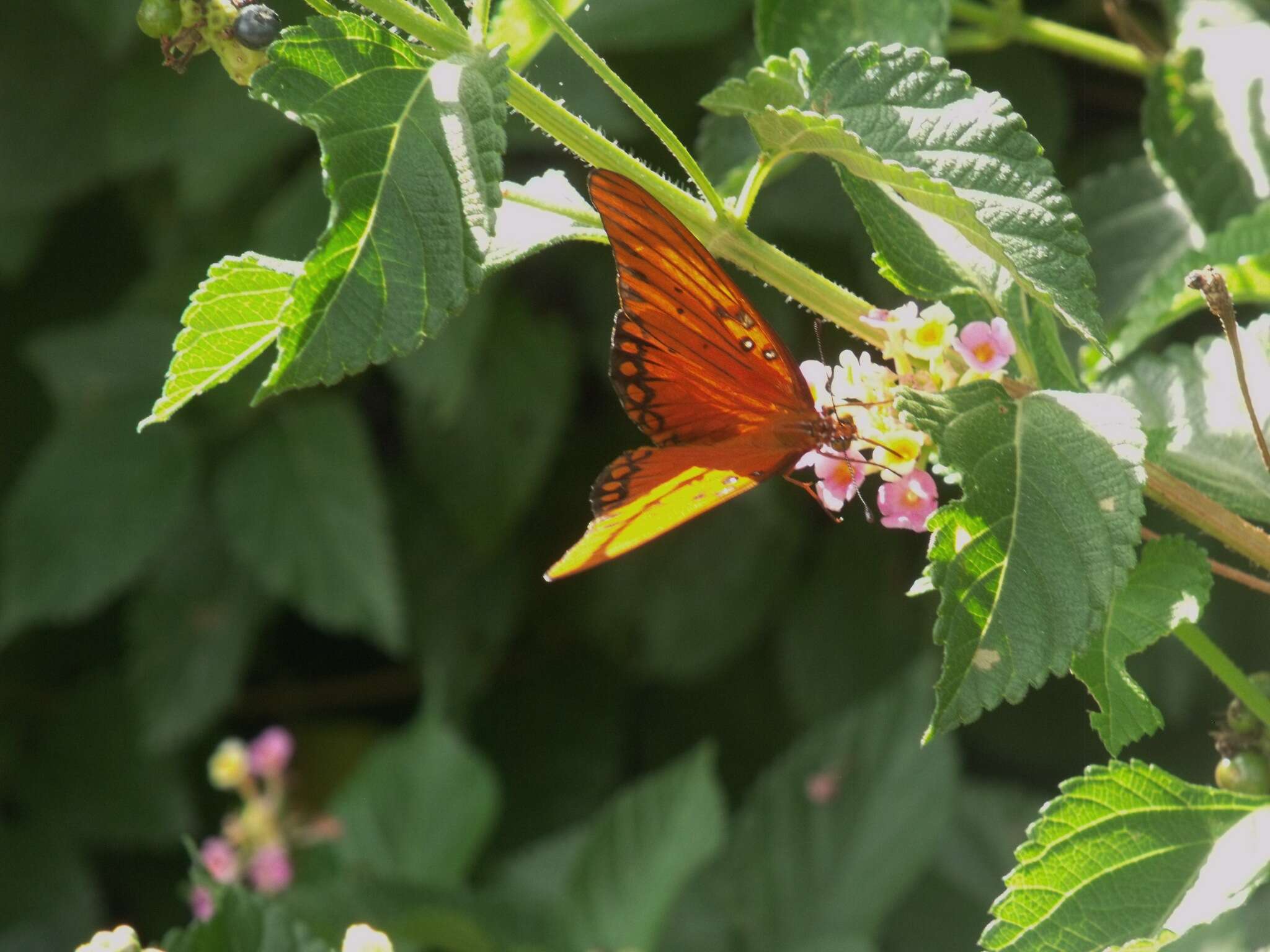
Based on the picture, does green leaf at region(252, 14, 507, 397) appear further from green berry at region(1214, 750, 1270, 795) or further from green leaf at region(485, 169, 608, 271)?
green berry at region(1214, 750, 1270, 795)

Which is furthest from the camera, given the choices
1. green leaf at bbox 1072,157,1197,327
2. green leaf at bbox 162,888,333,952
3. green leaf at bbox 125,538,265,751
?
green leaf at bbox 125,538,265,751

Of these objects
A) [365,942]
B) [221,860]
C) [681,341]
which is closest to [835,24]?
[681,341]

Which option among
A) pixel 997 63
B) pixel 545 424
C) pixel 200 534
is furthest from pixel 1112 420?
pixel 200 534

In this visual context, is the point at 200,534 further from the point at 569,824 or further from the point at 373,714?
the point at 569,824

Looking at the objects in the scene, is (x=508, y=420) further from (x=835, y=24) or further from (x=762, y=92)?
(x=762, y=92)

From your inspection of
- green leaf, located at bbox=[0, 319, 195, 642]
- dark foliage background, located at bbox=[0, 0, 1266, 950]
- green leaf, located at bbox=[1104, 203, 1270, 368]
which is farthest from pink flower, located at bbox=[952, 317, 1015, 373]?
green leaf, located at bbox=[0, 319, 195, 642]

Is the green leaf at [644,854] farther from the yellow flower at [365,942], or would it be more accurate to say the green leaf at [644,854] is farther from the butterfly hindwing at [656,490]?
the butterfly hindwing at [656,490]

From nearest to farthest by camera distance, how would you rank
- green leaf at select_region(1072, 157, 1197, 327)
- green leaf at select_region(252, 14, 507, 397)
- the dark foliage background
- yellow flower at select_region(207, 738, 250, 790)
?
green leaf at select_region(252, 14, 507, 397)
green leaf at select_region(1072, 157, 1197, 327)
yellow flower at select_region(207, 738, 250, 790)
the dark foliage background
